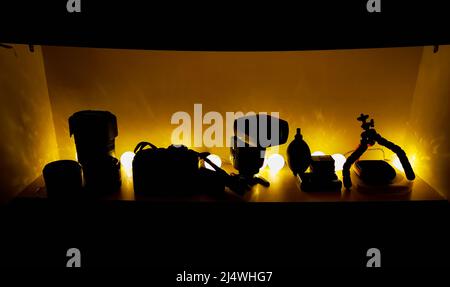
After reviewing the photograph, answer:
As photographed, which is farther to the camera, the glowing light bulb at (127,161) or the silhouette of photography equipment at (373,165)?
the glowing light bulb at (127,161)

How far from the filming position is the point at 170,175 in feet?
3.68

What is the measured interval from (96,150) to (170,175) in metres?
0.29

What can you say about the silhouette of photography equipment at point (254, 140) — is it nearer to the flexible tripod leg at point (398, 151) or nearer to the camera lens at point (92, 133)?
the flexible tripod leg at point (398, 151)

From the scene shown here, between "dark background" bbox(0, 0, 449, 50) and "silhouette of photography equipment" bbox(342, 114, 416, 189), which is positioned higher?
"dark background" bbox(0, 0, 449, 50)

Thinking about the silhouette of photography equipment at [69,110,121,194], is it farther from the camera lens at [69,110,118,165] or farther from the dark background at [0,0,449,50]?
the dark background at [0,0,449,50]

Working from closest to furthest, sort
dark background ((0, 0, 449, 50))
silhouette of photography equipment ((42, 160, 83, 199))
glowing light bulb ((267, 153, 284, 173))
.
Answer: dark background ((0, 0, 449, 50)), silhouette of photography equipment ((42, 160, 83, 199)), glowing light bulb ((267, 153, 284, 173))

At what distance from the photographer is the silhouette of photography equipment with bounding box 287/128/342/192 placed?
116cm

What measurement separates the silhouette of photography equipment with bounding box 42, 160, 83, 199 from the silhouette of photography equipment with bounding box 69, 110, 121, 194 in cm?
4

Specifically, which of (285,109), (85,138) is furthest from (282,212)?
(85,138)

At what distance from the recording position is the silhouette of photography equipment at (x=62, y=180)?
43.3 inches

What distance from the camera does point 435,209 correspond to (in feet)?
3.61

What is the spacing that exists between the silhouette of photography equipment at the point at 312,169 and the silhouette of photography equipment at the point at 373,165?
0.06 metres

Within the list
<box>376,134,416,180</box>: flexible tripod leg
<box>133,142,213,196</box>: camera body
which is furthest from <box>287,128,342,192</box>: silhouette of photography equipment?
<box>133,142,213,196</box>: camera body

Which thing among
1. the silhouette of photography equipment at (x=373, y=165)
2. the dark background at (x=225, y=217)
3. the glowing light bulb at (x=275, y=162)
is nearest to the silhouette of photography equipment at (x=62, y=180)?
the dark background at (x=225, y=217)
